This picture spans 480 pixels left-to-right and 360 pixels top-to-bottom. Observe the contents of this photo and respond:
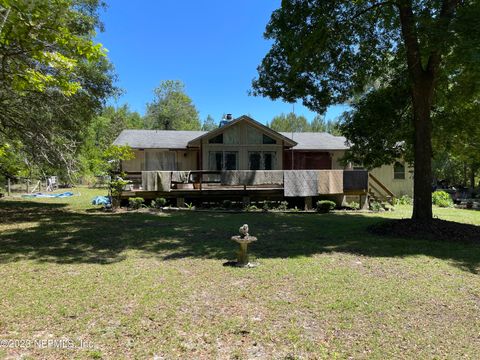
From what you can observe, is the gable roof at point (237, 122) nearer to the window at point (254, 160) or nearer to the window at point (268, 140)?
the window at point (268, 140)

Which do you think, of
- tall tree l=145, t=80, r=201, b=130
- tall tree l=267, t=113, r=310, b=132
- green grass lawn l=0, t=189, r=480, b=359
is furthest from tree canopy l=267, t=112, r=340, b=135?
green grass lawn l=0, t=189, r=480, b=359


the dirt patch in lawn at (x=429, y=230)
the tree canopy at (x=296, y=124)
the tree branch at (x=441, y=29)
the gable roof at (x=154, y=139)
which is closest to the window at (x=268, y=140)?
the gable roof at (x=154, y=139)

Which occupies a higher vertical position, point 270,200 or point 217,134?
point 217,134

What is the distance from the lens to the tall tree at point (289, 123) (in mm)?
74000

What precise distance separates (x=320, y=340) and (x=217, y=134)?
17.6 m

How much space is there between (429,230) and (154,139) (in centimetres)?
1713

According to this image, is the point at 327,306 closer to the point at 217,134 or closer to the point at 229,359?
the point at 229,359

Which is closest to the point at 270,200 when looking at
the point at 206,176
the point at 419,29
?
the point at 206,176

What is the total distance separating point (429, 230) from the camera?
9680 millimetres

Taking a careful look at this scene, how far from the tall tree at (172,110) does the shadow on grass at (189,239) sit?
129ft

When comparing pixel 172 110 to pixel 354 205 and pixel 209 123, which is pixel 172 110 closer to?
pixel 209 123

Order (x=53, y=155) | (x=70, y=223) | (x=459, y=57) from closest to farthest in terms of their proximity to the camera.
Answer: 1. (x=459, y=57)
2. (x=70, y=223)
3. (x=53, y=155)

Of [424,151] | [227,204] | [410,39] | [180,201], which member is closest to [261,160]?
[227,204]

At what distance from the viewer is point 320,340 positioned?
12.2 feet
